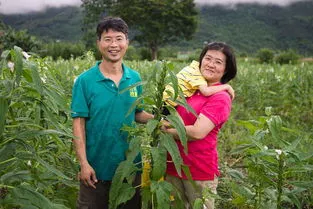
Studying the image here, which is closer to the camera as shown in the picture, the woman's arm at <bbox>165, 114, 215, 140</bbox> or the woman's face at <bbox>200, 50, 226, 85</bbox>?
the woman's arm at <bbox>165, 114, 215, 140</bbox>

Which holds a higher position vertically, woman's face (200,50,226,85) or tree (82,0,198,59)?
tree (82,0,198,59)

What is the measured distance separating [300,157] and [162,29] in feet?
153

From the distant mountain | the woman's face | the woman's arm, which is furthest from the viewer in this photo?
the distant mountain

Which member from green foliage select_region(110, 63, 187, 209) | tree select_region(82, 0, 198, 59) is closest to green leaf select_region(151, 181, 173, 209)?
green foliage select_region(110, 63, 187, 209)

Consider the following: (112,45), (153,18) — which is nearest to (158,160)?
(112,45)

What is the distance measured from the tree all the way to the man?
4493cm

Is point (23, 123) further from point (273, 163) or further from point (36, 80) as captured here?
point (273, 163)

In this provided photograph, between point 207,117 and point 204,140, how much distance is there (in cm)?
21

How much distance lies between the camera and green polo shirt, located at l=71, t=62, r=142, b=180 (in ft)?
8.08

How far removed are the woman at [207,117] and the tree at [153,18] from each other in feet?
147

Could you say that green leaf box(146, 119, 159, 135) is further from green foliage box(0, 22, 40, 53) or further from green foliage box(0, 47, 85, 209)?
green foliage box(0, 22, 40, 53)

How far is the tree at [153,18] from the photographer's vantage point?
48.0 metres

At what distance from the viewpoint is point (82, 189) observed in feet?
8.54

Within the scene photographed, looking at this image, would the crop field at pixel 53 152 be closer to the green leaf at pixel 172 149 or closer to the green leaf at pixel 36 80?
the green leaf at pixel 36 80
